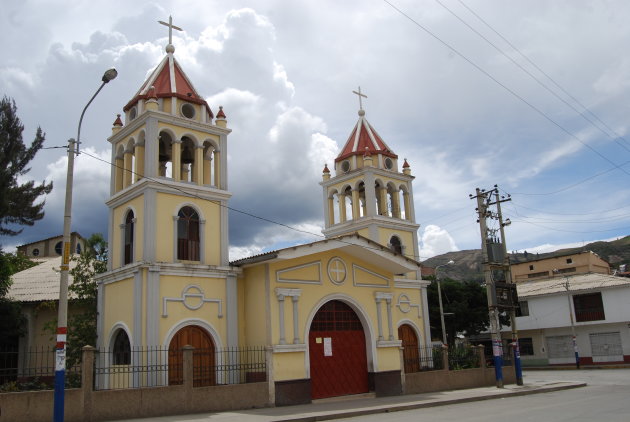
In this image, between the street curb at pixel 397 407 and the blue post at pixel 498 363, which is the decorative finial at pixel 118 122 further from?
the blue post at pixel 498 363

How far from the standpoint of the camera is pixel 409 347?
27.9 meters

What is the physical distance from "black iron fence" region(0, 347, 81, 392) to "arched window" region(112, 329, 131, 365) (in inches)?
50.7

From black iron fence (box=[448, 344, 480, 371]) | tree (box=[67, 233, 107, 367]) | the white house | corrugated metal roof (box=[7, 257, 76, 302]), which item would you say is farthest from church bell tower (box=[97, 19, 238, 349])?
the white house

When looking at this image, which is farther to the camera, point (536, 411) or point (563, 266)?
point (563, 266)

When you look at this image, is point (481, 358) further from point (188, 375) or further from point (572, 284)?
point (572, 284)

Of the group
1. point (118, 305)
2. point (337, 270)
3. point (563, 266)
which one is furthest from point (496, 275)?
point (563, 266)

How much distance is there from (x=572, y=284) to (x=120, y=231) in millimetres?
37310

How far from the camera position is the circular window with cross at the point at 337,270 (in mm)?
21938

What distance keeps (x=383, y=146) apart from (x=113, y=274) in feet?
54.6

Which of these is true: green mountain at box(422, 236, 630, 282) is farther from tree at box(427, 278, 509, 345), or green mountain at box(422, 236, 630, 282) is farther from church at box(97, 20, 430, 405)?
church at box(97, 20, 430, 405)

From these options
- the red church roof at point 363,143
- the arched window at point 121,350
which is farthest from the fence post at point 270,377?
the red church roof at point 363,143

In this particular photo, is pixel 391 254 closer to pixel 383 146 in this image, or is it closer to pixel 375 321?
pixel 375 321

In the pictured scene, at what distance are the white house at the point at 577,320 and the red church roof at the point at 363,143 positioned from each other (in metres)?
21.8

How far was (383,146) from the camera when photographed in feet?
105
